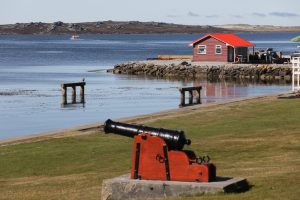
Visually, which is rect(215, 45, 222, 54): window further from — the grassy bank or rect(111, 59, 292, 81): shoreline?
the grassy bank

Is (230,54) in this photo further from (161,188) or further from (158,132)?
(161,188)

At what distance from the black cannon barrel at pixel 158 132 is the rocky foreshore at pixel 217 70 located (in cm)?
6969

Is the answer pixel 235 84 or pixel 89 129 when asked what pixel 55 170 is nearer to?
pixel 89 129

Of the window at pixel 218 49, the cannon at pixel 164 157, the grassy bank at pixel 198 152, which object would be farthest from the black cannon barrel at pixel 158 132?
the window at pixel 218 49

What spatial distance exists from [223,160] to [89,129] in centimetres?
1303

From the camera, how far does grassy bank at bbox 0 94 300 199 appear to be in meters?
17.7

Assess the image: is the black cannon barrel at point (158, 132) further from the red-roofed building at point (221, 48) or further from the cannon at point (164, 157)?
the red-roofed building at point (221, 48)

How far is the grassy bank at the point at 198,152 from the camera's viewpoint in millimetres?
17734

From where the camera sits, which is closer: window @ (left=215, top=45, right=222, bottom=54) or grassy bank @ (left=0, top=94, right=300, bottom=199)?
grassy bank @ (left=0, top=94, right=300, bottom=199)

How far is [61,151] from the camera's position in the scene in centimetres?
2650

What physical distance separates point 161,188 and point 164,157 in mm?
592

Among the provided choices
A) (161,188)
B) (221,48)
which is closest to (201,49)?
(221,48)

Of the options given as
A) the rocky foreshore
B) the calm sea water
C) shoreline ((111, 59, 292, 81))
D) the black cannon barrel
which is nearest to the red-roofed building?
shoreline ((111, 59, 292, 81))

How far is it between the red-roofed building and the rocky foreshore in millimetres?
1252
